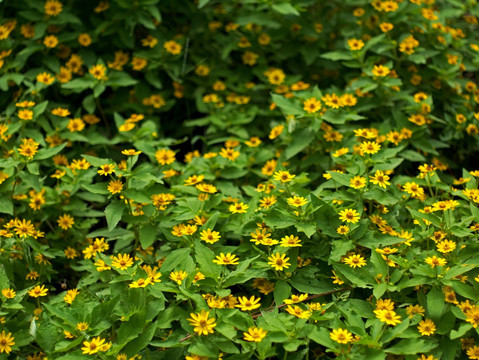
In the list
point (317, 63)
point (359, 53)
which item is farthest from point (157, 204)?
point (317, 63)

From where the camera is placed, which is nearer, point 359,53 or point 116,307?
point 116,307

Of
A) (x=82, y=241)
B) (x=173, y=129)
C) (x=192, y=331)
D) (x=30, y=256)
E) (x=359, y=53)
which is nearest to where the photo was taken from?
(x=192, y=331)

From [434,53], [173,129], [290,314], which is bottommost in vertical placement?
[173,129]

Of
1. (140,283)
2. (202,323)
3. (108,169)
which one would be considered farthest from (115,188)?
(202,323)

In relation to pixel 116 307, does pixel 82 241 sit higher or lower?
lower

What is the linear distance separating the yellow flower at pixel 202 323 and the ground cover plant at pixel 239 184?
0.03 ft

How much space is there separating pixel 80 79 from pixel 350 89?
1.57 metres

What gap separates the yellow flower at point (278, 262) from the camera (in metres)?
2.46

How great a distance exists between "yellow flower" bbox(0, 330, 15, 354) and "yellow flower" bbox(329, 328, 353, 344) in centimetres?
119

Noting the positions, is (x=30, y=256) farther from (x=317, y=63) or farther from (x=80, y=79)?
(x=317, y=63)

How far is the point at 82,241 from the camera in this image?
3.12 metres

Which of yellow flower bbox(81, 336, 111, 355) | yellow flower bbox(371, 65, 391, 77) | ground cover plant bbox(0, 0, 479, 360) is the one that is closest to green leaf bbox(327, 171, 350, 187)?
ground cover plant bbox(0, 0, 479, 360)

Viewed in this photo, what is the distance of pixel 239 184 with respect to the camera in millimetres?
3424

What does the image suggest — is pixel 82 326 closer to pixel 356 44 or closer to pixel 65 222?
pixel 65 222
